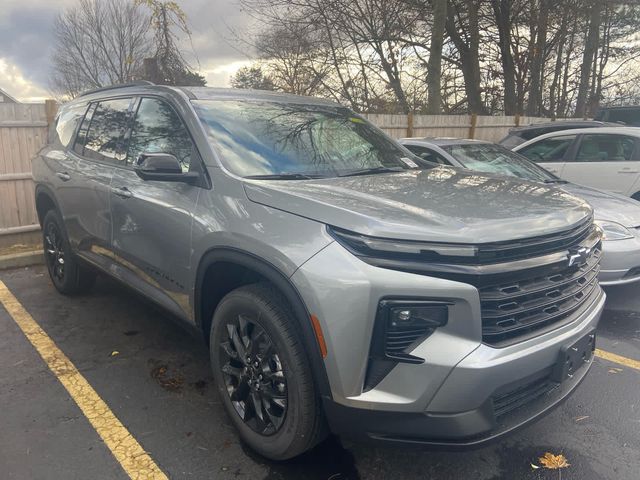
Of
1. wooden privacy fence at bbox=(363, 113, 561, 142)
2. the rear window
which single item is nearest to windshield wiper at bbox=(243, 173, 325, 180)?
wooden privacy fence at bbox=(363, 113, 561, 142)

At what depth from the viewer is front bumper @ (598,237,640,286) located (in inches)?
183

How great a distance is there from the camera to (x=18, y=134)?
6492 millimetres

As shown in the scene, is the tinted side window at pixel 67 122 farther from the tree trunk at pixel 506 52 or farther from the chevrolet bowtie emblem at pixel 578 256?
the tree trunk at pixel 506 52

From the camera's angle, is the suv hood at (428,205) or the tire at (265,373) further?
the tire at (265,373)

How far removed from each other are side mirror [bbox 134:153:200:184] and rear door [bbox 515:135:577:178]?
640 cm

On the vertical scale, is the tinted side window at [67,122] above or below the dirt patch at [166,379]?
above

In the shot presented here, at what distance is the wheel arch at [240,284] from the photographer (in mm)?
2195

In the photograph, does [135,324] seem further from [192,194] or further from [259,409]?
[259,409]

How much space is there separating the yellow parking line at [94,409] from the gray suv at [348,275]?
498mm

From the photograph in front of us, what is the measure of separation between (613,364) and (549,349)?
6.45 ft

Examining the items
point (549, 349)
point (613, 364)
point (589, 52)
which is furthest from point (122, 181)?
point (589, 52)

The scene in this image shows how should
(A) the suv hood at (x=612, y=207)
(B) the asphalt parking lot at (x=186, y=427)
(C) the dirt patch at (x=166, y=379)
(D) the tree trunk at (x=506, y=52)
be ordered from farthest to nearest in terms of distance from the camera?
(D) the tree trunk at (x=506, y=52) < (A) the suv hood at (x=612, y=207) < (C) the dirt patch at (x=166, y=379) < (B) the asphalt parking lot at (x=186, y=427)

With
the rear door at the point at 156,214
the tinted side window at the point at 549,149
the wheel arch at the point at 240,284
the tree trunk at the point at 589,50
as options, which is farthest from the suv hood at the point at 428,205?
the tree trunk at the point at 589,50

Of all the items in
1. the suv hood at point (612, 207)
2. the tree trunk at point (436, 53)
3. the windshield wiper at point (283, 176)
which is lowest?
the suv hood at point (612, 207)
